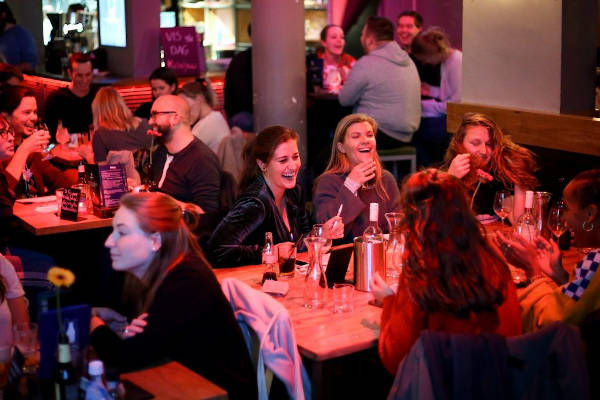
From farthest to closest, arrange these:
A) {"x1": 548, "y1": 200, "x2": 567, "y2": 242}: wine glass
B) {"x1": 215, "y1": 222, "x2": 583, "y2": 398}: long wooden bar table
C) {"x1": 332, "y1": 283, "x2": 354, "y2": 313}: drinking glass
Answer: {"x1": 548, "y1": 200, "x2": 567, "y2": 242}: wine glass < {"x1": 332, "y1": 283, "x2": 354, "y2": 313}: drinking glass < {"x1": 215, "y1": 222, "x2": 583, "y2": 398}: long wooden bar table

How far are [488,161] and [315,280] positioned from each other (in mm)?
1762

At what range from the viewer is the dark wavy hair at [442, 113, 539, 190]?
4660 millimetres

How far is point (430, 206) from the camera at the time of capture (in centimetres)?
282

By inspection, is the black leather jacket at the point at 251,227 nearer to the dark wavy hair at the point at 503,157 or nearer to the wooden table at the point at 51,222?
the dark wavy hair at the point at 503,157

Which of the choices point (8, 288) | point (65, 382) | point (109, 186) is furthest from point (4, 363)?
point (109, 186)

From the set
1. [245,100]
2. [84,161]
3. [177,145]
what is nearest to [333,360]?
[177,145]

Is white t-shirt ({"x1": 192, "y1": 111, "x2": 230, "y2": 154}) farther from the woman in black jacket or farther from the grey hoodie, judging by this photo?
the woman in black jacket

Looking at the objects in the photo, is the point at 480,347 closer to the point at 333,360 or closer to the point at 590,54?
the point at 333,360

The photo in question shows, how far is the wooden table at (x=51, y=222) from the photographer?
4.69 m

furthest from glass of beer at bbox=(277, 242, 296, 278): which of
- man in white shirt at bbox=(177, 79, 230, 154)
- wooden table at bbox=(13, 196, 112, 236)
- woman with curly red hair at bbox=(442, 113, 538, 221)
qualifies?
man in white shirt at bbox=(177, 79, 230, 154)

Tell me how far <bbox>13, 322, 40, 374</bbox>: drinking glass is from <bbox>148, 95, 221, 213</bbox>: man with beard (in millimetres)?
2587

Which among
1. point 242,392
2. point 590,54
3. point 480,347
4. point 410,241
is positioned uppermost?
point 590,54

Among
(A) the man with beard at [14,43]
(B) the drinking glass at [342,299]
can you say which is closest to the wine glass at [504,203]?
(B) the drinking glass at [342,299]

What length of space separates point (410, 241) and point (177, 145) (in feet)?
9.07
